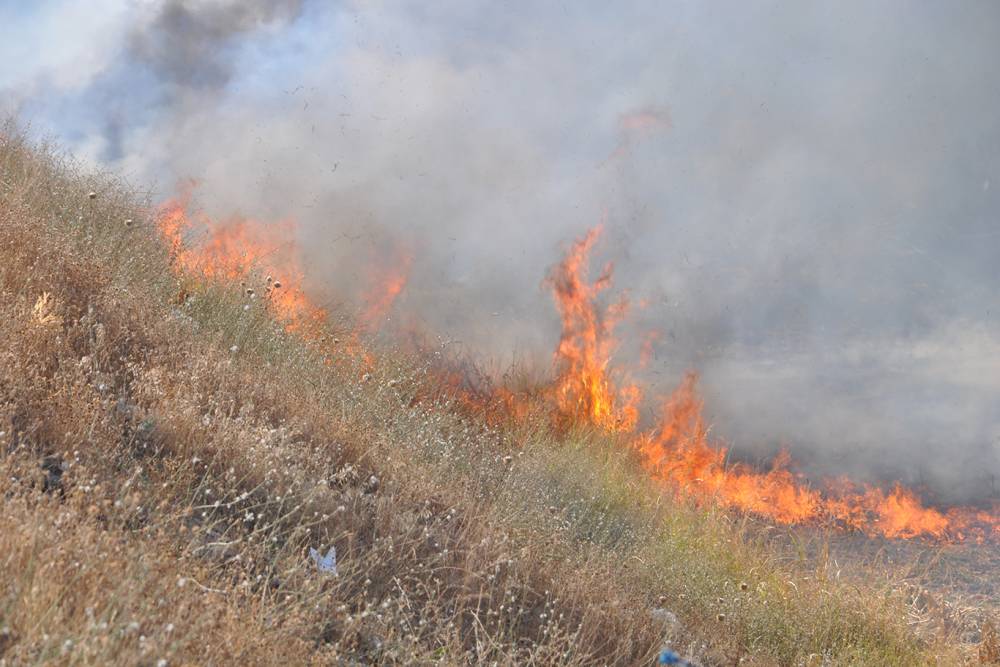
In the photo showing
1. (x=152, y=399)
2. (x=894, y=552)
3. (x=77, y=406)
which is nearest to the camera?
(x=77, y=406)

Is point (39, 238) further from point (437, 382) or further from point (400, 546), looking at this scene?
point (437, 382)

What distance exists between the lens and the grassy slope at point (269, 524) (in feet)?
7.86

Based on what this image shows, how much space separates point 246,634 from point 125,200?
7.47 metres

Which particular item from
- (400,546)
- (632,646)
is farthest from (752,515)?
(400,546)

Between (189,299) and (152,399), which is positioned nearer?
(152,399)

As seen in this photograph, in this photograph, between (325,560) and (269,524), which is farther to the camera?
(325,560)

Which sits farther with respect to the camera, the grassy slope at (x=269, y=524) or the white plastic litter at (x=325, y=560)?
the white plastic litter at (x=325, y=560)

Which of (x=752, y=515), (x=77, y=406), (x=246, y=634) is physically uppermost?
(x=752, y=515)

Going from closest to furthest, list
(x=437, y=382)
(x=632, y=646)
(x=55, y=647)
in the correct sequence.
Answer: (x=55, y=647) → (x=632, y=646) → (x=437, y=382)

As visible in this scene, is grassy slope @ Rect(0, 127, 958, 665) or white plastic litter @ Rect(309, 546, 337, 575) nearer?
grassy slope @ Rect(0, 127, 958, 665)

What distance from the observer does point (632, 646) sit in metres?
4.19

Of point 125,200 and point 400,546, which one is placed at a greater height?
point 125,200

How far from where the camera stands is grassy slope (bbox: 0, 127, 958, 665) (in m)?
2.39

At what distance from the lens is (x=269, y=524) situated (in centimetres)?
309
